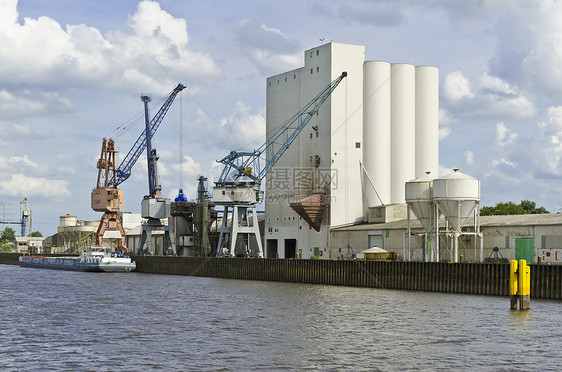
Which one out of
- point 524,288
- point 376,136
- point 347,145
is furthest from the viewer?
point 376,136

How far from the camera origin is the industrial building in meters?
A: 93.4

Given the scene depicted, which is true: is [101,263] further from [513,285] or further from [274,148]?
[513,285]

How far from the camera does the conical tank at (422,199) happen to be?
70.7m

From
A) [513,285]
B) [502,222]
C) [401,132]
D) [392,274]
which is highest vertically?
[401,132]

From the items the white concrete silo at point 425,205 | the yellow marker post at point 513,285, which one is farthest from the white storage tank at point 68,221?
the yellow marker post at point 513,285

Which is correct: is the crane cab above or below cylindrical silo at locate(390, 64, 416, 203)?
below

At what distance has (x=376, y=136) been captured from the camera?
316 ft

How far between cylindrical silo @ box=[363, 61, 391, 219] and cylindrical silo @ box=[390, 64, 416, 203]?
116 centimetres

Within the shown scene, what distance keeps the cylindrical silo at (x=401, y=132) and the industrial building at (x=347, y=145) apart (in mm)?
137

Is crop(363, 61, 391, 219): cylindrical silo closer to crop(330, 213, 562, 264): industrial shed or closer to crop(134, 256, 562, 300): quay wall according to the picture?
crop(330, 213, 562, 264): industrial shed

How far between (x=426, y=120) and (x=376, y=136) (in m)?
9.52

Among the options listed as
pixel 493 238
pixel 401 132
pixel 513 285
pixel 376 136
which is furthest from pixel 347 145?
pixel 513 285

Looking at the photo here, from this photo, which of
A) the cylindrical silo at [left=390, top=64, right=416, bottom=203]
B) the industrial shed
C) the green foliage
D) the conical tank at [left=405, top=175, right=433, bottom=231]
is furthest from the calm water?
the green foliage

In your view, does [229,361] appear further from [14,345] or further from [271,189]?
[271,189]
